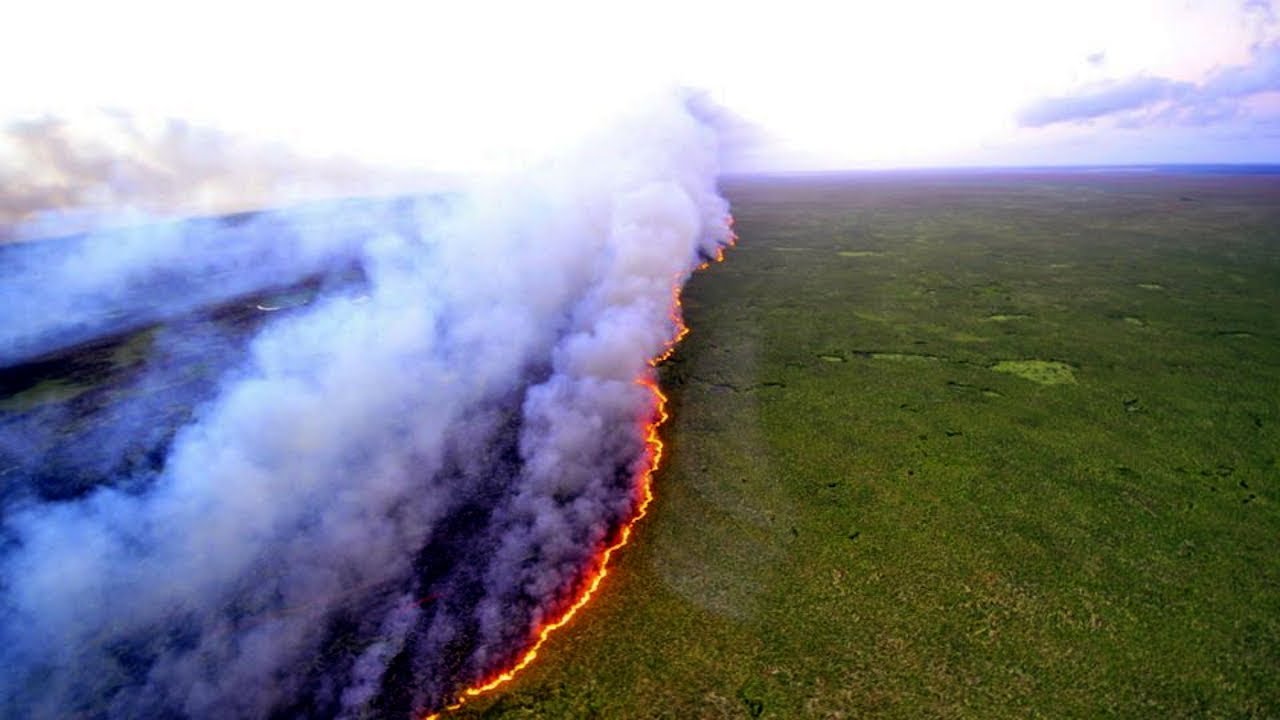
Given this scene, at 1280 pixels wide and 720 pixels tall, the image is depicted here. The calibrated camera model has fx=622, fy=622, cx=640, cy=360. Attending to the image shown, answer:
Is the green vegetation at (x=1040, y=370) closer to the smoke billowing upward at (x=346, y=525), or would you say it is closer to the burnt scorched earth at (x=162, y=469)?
the smoke billowing upward at (x=346, y=525)

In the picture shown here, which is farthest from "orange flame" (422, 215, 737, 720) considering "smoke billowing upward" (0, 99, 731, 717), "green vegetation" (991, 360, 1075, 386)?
"green vegetation" (991, 360, 1075, 386)

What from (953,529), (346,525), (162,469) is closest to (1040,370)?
(953,529)

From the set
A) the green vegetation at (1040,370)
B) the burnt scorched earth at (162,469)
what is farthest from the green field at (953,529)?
the burnt scorched earth at (162,469)

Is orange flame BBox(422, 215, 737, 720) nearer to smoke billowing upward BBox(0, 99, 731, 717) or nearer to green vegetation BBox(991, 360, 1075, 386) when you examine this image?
smoke billowing upward BBox(0, 99, 731, 717)

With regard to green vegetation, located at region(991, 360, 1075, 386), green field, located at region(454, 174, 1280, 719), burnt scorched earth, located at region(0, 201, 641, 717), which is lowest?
burnt scorched earth, located at region(0, 201, 641, 717)

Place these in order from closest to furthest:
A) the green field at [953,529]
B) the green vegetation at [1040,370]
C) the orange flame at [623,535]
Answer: the green field at [953,529]
the orange flame at [623,535]
the green vegetation at [1040,370]
